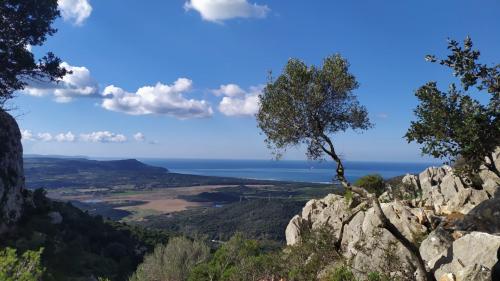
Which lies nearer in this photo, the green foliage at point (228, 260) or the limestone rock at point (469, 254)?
the limestone rock at point (469, 254)

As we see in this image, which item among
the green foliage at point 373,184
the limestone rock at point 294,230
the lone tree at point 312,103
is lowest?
the limestone rock at point 294,230

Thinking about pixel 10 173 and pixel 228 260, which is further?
pixel 10 173

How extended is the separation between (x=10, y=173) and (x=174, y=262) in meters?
22.2

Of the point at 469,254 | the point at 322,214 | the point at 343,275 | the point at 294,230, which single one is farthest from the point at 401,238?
the point at 294,230

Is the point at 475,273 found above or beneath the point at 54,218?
above

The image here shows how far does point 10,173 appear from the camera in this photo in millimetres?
52312

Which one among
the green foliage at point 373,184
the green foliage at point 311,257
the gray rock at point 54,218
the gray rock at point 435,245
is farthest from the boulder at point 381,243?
the gray rock at point 54,218

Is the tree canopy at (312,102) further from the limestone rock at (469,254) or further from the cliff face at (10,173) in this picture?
the cliff face at (10,173)

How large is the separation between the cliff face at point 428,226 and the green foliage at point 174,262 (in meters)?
20.0

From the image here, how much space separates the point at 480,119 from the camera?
624 inches

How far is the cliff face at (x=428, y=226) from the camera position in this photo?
16.0m

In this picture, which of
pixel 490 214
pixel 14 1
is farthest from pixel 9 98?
pixel 490 214

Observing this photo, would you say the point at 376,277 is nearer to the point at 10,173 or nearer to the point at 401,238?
the point at 401,238

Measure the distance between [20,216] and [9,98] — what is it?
16026 mm
